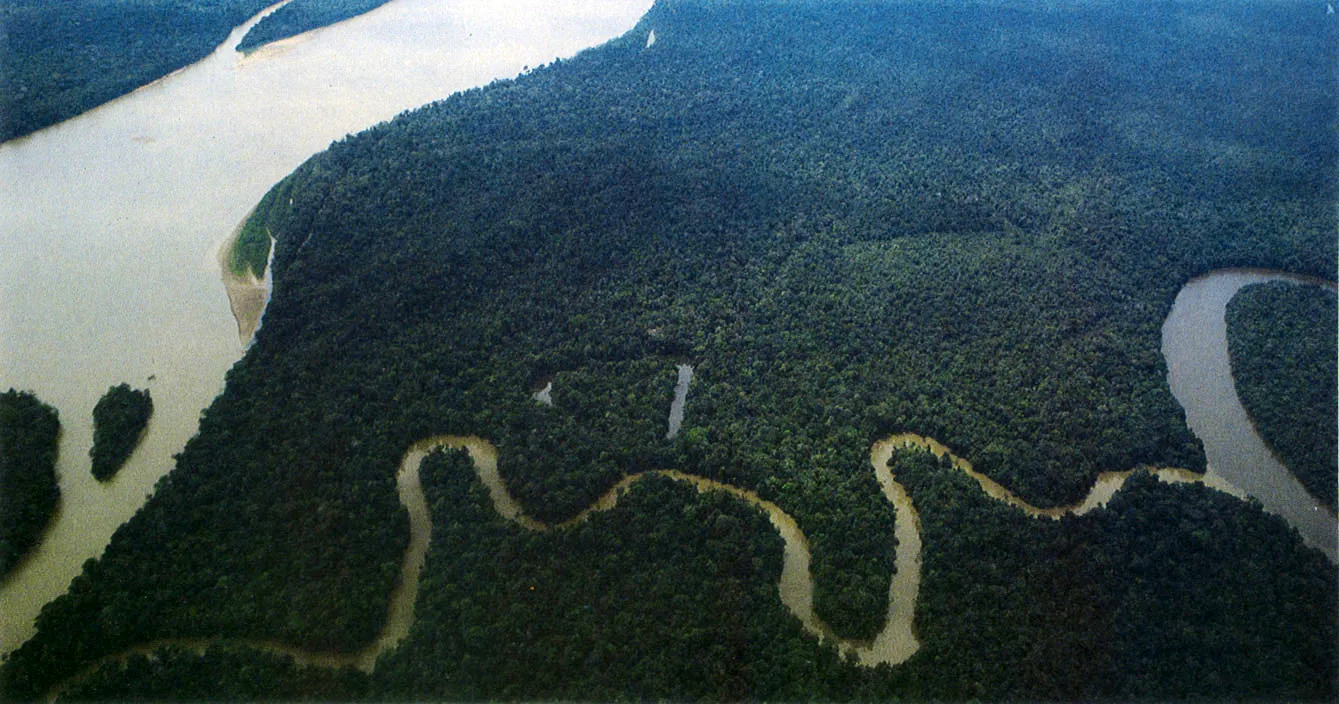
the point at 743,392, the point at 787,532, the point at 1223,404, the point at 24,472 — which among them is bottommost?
the point at 1223,404

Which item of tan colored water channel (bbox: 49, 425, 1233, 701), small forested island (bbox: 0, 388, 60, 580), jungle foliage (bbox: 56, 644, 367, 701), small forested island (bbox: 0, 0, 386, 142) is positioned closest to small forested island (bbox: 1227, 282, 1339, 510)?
tan colored water channel (bbox: 49, 425, 1233, 701)

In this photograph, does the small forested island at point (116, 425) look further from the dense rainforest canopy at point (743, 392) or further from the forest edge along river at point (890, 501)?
the forest edge along river at point (890, 501)

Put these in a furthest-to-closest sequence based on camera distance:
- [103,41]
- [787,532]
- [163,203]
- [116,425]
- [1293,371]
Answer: [103,41], [163,203], [1293,371], [116,425], [787,532]

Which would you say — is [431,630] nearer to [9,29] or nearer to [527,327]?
[527,327]

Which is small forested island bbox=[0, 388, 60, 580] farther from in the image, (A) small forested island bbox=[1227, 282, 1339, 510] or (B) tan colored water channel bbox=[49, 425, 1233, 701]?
(A) small forested island bbox=[1227, 282, 1339, 510]

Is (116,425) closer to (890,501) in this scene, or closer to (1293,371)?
(890,501)

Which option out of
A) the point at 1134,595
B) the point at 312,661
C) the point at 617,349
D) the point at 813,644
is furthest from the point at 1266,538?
the point at 312,661

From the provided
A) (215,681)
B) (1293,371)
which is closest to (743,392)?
(215,681)
